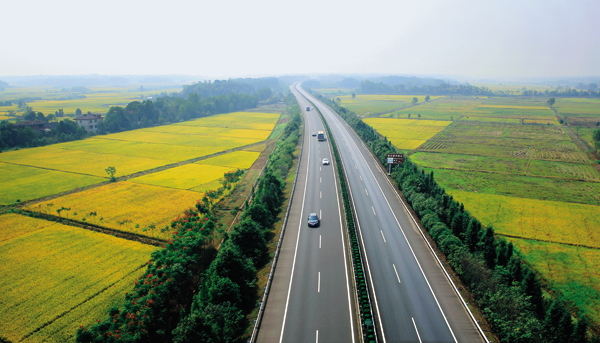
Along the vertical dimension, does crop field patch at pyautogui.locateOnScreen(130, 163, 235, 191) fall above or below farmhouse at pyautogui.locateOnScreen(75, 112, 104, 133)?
below

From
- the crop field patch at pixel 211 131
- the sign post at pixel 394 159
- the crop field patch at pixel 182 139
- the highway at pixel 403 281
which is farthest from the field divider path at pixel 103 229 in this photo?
the crop field patch at pixel 211 131

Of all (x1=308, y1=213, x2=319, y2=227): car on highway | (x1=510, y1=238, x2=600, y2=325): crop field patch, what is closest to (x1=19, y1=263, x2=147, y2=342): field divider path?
(x1=308, y1=213, x2=319, y2=227): car on highway

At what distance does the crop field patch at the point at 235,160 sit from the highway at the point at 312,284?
2990 cm

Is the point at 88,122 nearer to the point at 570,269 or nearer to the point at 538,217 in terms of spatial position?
the point at 538,217

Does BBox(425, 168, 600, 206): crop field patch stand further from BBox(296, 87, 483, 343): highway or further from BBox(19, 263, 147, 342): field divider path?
BBox(19, 263, 147, 342): field divider path

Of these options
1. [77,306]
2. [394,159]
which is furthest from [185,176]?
[394,159]

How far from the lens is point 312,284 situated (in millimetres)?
27594

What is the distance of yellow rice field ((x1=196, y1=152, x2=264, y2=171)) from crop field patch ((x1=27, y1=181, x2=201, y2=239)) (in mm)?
18422

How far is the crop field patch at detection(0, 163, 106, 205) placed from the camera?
54.2 meters

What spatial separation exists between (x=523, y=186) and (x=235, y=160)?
196 ft

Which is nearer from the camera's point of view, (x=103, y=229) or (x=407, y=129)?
(x=103, y=229)

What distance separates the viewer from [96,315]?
26.8m

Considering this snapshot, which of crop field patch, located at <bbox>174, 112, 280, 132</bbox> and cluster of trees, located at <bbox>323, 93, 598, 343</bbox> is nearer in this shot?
cluster of trees, located at <bbox>323, 93, 598, 343</bbox>

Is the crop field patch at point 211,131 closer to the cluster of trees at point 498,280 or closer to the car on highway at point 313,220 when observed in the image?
the car on highway at point 313,220
